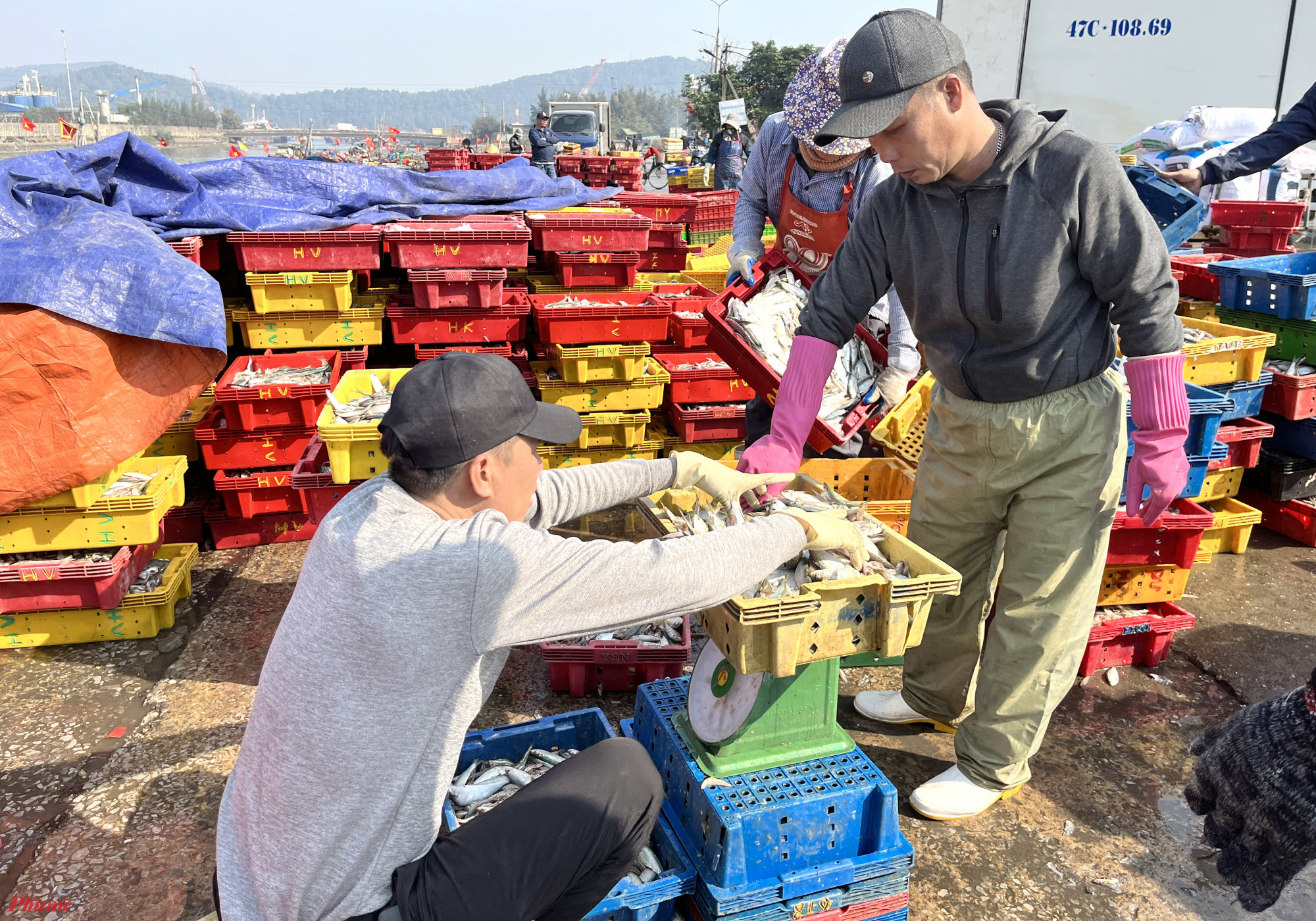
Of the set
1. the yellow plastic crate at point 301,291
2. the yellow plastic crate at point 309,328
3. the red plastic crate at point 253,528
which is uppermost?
the yellow plastic crate at point 301,291

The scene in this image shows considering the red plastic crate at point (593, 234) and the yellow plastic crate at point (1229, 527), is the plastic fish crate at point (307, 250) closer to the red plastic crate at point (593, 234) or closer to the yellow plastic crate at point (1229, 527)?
the red plastic crate at point (593, 234)

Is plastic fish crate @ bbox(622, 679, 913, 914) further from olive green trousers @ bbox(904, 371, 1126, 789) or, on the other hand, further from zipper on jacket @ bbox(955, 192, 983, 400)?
zipper on jacket @ bbox(955, 192, 983, 400)

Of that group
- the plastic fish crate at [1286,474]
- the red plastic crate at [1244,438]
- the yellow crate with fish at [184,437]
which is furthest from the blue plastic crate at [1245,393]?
the yellow crate with fish at [184,437]

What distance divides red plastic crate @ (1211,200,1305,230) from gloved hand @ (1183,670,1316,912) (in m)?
5.98

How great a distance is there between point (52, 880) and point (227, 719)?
0.87 meters

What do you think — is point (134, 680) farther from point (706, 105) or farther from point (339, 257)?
point (706, 105)

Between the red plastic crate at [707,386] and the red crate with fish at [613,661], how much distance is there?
7.06 ft

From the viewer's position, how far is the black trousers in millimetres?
1835

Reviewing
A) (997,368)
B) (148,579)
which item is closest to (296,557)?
(148,579)

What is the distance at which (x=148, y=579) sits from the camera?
4.24 m

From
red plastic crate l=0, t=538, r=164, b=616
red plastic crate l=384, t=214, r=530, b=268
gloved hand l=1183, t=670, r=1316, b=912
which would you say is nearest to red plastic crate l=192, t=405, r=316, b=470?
red plastic crate l=0, t=538, r=164, b=616

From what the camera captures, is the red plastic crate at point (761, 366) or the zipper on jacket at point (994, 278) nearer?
the zipper on jacket at point (994, 278)

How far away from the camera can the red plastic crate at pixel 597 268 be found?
19.0ft

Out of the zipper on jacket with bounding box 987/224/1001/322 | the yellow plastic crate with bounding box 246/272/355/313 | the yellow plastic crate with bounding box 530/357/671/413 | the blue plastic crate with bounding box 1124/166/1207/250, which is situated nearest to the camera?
the zipper on jacket with bounding box 987/224/1001/322
